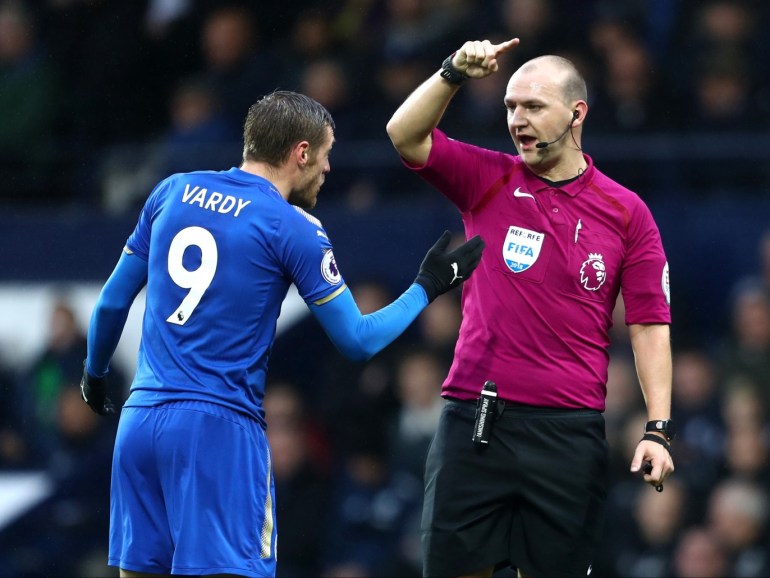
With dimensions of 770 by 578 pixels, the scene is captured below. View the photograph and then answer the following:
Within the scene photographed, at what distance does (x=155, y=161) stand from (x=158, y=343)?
17.5 ft

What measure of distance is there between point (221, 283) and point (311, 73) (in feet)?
18.1

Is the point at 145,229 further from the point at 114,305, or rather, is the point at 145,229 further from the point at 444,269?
the point at 444,269

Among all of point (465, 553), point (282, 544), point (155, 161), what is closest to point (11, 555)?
point (282, 544)

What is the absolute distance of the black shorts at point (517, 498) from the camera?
4.43 meters

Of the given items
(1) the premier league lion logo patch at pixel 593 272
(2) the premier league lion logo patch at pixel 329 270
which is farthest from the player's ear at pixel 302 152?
(1) the premier league lion logo patch at pixel 593 272

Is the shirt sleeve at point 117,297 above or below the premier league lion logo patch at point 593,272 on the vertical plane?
below

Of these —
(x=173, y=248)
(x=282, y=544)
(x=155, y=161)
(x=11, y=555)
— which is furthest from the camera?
(x=155, y=161)

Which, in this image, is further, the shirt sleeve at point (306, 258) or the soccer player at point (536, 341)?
the soccer player at point (536, 341)

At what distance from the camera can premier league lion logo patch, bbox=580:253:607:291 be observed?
14.7 ft

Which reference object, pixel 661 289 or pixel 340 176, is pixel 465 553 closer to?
pixel 661 289

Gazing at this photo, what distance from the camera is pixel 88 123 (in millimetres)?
9930

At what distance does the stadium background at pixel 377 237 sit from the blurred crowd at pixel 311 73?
0.02 m

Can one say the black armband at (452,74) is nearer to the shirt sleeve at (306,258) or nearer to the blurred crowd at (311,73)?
the shirt sleeve at (306,258)

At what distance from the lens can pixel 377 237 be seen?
8281mm
